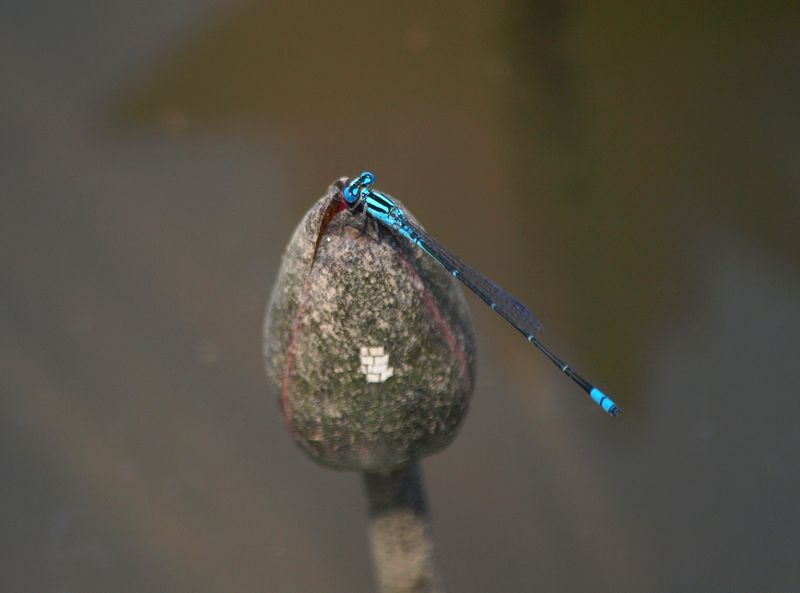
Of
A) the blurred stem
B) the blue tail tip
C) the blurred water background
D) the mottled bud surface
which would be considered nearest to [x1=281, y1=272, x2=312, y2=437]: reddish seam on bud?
the mottled bud surface

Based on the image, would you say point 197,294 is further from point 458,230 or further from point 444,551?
point 444,551

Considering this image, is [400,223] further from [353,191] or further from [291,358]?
[291,358]

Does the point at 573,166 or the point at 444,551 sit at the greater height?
the point at 573,166

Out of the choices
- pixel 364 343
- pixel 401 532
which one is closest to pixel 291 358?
pixel 364 343

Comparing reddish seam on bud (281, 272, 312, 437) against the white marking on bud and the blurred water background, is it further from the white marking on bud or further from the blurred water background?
the blurred water background

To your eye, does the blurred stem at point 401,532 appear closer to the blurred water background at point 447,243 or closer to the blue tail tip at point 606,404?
the blue tail tip at point 606,404

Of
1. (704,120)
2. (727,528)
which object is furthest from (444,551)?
(704,120)
